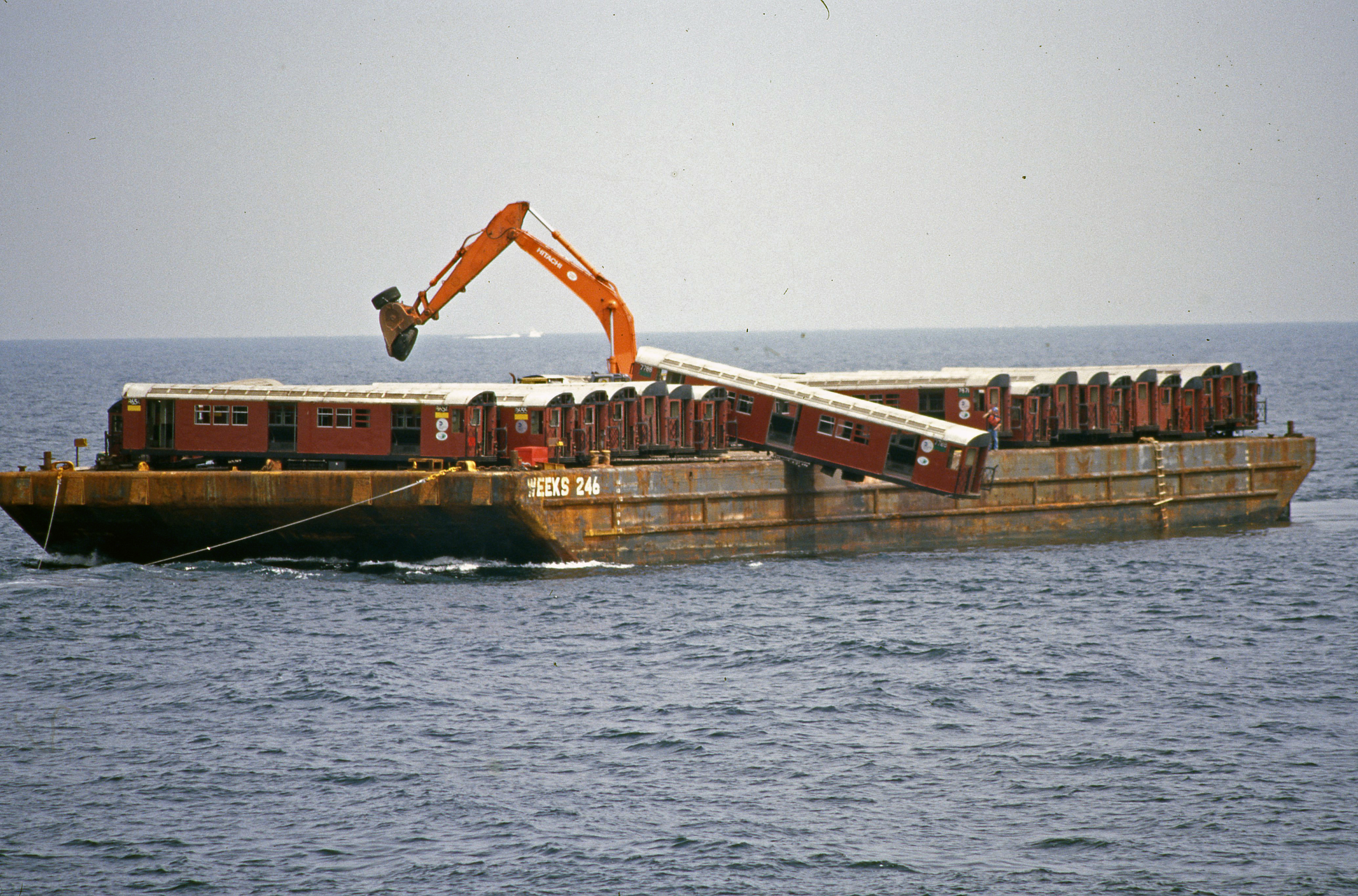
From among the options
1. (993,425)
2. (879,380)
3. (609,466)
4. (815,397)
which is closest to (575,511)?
(609,466)

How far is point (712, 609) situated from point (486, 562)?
8.45 m

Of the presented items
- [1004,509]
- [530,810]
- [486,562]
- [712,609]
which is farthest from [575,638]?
[1004,509]

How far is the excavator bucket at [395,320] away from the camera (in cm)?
5162

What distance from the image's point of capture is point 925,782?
26.6 meters

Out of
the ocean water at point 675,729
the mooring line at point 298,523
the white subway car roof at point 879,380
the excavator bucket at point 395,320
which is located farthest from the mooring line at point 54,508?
the white subway car roof at point 879,380

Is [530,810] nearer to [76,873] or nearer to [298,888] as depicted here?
[298,888]

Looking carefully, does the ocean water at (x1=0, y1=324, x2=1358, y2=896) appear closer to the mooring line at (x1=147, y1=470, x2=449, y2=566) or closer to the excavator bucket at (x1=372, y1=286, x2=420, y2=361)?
the mooring line at (x1=147, y1=470, x2=449, y2=566)

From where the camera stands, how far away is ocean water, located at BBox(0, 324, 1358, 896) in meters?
23.0

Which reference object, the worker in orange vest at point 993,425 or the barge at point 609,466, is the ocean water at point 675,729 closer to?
the barge at point 609,466

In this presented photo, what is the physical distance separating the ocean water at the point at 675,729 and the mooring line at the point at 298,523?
0.66 meters

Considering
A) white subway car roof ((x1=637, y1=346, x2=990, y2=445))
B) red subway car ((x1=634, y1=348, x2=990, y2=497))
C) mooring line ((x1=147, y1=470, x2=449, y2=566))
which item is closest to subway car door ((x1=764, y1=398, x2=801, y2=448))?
red subway car ((x1=634, y1=348, x2=990, y2=497))

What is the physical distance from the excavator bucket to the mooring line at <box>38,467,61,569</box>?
12.3 metres

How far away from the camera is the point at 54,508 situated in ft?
145

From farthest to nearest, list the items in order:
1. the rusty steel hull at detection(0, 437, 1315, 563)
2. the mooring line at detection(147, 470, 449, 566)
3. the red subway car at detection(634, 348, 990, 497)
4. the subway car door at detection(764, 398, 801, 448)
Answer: the subway car door at detection(764, 398, 801, 448) → the red subway car at detection(634, 348, 990, 497) → the rusty steel hull at detection(0, 437, 1315, 563) → the mooring line at detection(147, 470, 449, 566)
